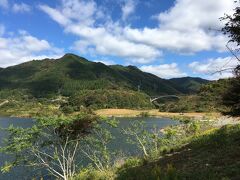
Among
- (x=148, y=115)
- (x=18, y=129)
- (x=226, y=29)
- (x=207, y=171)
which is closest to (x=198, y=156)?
(x=207, y=171)

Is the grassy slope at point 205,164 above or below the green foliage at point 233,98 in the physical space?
below

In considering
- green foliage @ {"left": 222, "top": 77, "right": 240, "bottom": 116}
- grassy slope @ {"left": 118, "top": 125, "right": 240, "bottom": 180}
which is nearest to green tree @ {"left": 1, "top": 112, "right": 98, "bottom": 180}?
grassy slope @ {"left": 118, "top": 125, "right": 240, "bottom": 180}

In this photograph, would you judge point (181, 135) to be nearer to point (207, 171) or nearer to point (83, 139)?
point (83, 139)

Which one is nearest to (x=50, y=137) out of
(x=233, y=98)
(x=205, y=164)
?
(x=233, y=98)

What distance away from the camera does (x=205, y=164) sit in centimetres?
1388

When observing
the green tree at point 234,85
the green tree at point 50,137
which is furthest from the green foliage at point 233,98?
the green tree at point 50,137

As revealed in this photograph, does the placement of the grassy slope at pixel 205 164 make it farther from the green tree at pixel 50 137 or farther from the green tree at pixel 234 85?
the green tree at pixel 50 137

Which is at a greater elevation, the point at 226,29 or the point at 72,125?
the point at 226,29

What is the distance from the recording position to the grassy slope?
12.2m

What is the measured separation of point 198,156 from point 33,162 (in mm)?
12619

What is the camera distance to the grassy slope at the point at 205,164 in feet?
40.1

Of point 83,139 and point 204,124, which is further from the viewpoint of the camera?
point 204,124

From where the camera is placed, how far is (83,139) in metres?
25.5

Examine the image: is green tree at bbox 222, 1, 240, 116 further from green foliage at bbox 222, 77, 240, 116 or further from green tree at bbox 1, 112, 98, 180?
green tree at bbox 1, 112, 98, 180
